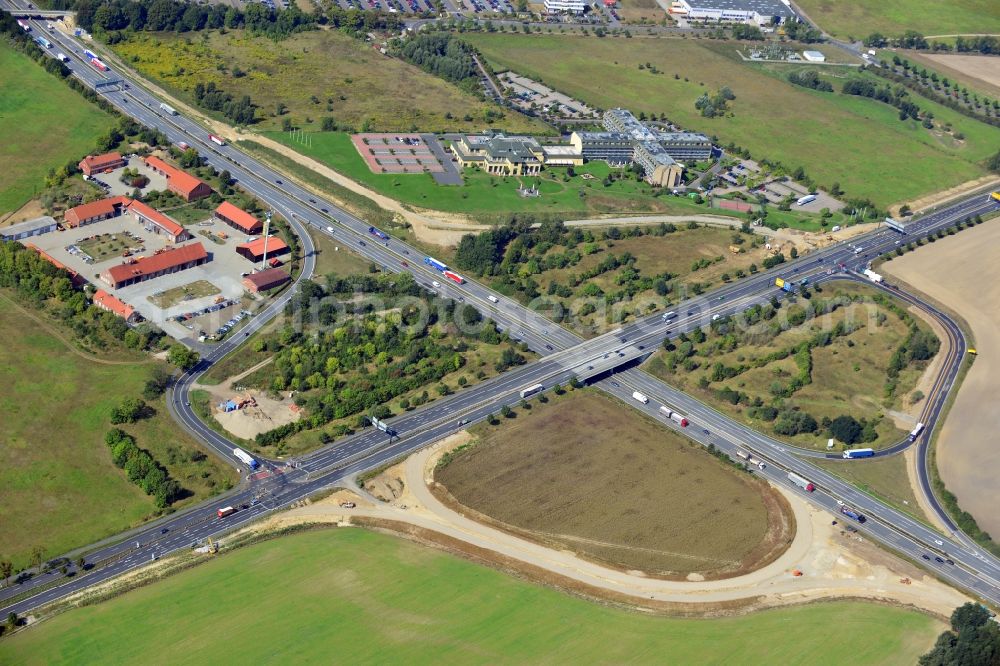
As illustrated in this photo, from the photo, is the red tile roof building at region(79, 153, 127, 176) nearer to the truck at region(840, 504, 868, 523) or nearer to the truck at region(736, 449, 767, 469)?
the truck at region(736, 449, 767, 469)

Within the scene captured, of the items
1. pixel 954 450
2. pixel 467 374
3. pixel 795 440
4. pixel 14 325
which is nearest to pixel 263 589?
pixel 467 374

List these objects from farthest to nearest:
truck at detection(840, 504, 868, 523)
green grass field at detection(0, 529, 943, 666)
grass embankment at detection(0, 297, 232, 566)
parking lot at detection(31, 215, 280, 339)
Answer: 1. parking lot at detection(31, 215, 280, 339)
2. truck at detection(840, 504, 868, 523)
3. grass embankment at detection(0, 297, 232, 566)
4. green grass field at detection(0, 529, 943, 666)

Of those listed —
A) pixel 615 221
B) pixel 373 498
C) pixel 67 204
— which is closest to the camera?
pixel 373 498

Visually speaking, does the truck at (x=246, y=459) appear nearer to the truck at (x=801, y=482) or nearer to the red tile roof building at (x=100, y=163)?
the truck at (x=801, y=482)

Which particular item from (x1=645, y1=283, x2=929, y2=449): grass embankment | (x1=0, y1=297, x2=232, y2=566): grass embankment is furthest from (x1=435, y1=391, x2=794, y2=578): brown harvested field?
(x1=0, y1=297, x2=232, y2=566): grass embankment

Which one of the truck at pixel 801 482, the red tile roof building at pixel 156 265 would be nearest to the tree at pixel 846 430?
the truck at pixel 801 482

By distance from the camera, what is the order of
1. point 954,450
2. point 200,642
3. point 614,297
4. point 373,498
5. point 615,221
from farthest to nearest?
point 615,221 < point 614,297 < point 954,450 < point 373,498 < point 200,642

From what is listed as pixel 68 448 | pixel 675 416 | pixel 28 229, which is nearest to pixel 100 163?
pixel 28 229

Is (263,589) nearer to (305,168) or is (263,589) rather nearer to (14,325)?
(14,325)
